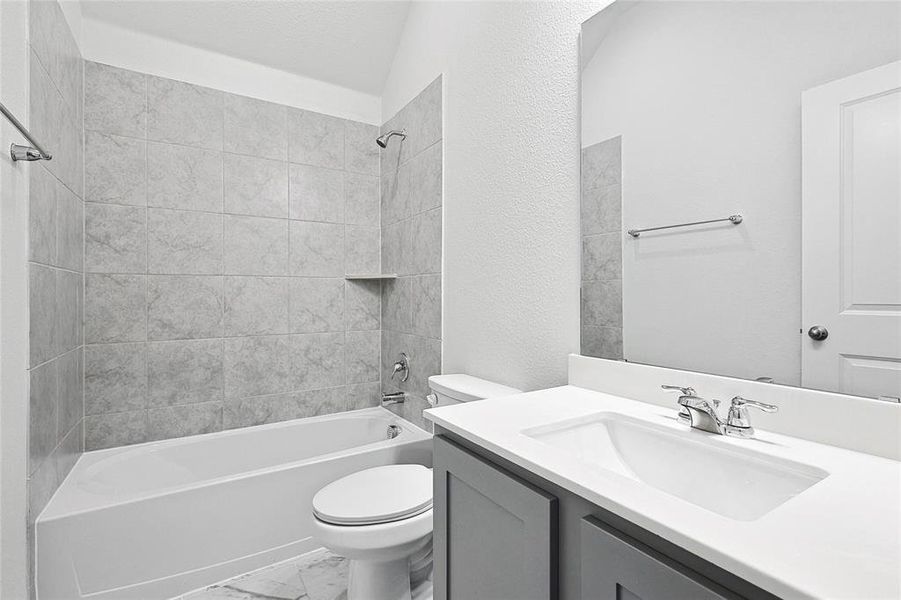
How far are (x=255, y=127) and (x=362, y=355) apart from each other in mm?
1443

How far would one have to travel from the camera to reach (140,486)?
6.40ft

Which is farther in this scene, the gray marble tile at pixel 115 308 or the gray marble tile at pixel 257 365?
the gray marble tile at pixel 257 365

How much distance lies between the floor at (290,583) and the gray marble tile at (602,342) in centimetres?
131

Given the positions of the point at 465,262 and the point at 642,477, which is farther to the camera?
the point at 465,262

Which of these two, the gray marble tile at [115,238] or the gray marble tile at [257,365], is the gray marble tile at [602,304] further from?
the gray marble tile at [115,238]

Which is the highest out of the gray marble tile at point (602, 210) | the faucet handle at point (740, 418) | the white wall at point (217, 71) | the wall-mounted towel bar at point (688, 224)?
the white wall at point (217, 71)

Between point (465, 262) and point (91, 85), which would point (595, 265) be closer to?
point (465, 262)

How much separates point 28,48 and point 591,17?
172 cm

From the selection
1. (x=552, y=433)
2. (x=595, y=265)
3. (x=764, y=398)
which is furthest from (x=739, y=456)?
(x=595, y=265)

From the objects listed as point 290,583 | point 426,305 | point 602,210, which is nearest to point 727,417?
point 602,210

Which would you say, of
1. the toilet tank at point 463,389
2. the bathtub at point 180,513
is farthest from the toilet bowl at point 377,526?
the bathtub at point 180,513

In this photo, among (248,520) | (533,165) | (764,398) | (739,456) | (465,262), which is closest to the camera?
(739,456)

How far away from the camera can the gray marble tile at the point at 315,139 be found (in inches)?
96.7

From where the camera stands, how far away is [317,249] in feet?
8.29
